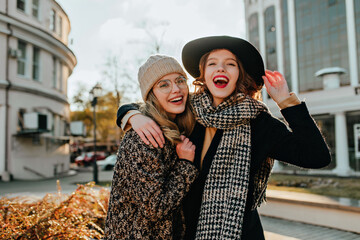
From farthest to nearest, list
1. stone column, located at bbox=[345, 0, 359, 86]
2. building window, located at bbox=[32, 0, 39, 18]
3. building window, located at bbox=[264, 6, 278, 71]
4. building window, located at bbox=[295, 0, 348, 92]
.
Answer: building window, located at bbox=[264, 6, 278, 71] < building window, located at bbox=[295, 0, 348, 92] < stone column, located at bbox=[345, 0, 359, 86] < building window, located at bbox=[32, 0, 39, 18]

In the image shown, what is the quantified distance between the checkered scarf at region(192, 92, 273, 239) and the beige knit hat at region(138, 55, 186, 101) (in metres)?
0.42

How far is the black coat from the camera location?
192 centimetres

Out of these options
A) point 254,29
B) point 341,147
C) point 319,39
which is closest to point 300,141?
point 341,147

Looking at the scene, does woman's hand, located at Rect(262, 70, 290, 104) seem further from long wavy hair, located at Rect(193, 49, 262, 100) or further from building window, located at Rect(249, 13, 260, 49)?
building window, located at Rect(249, 13, 260, 49)

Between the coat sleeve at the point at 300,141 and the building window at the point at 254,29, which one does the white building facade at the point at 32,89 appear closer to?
the building window at the point at 254,29

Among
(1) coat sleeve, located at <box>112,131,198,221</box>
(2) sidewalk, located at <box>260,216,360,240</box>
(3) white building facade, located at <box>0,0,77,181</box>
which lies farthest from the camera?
(3) white building facade, located at <box>0,0,77,181</box>

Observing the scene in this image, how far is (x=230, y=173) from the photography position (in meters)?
2.07

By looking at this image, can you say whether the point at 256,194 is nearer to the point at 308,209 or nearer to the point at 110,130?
the point at 308,209

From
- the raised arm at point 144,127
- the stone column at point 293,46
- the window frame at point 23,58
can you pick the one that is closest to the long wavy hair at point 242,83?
the raised arm at point 144,127

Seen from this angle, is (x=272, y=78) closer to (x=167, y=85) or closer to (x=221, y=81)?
(x=221, y=81)

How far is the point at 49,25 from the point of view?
20234 millimetres

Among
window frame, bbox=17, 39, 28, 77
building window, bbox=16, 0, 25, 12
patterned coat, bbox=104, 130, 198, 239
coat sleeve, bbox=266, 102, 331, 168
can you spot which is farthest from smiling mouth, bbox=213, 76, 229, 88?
building window, bbox=16, 0, 25, 12

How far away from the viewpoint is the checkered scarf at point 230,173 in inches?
78.7

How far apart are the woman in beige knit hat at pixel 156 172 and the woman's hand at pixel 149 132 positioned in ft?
0.14
